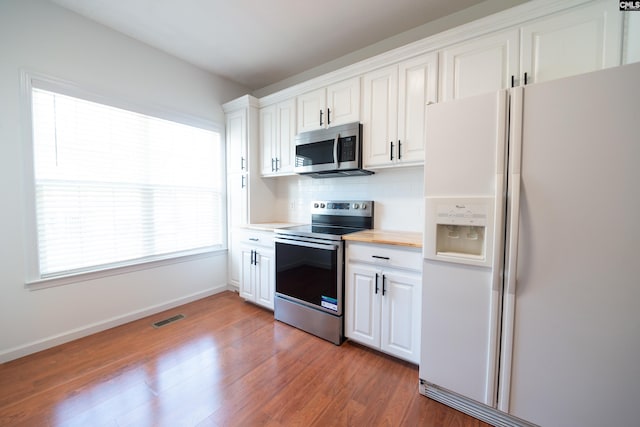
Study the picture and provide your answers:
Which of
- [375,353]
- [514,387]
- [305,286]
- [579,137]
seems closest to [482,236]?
[579,137]

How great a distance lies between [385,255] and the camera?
184cm

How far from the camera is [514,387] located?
127cm

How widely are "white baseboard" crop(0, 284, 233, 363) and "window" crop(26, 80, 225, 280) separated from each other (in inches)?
20.4

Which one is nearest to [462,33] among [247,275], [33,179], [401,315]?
[401,315]

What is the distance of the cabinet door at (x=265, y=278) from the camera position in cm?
260

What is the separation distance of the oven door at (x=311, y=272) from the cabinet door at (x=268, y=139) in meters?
1.03

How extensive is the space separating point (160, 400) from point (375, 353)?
4.92 feet

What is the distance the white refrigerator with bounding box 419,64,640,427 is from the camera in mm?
1053

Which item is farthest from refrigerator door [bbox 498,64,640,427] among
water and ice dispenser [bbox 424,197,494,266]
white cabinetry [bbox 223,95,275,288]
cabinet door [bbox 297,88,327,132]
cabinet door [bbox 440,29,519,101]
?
white cabinetry [bbox 223,95,275,288]

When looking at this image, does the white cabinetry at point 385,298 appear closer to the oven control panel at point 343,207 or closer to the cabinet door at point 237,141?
the oven control panel at point 343,207

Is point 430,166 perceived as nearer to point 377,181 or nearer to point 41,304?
point 377,181

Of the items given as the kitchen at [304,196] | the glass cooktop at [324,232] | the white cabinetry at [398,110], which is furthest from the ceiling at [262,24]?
the glass cooktop at [324,232]

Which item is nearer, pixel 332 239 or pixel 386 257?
pixel 386 257

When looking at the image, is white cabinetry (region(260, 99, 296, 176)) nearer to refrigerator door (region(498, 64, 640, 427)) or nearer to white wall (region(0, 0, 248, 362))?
white wall (region(0, 0, 248, 362))
